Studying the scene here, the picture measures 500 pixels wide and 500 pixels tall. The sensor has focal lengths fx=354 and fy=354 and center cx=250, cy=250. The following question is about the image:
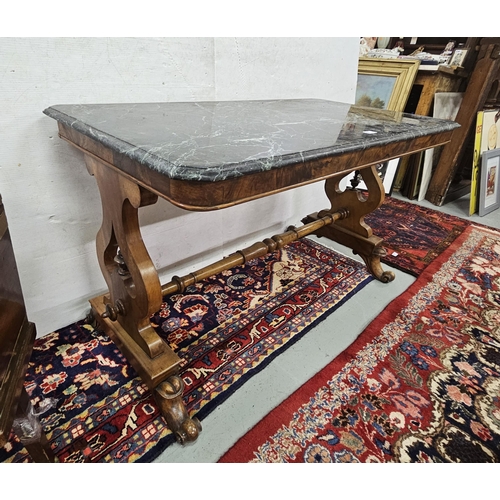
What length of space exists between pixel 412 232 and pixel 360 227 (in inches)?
31.4

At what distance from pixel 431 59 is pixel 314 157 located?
2903 millimetres

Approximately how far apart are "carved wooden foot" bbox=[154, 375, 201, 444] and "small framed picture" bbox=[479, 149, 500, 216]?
281 cm

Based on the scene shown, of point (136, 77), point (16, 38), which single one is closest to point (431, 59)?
point (136, 77)

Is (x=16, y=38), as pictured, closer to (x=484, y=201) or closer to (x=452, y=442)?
(x=452, y=442)

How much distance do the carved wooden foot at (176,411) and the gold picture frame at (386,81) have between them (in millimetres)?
2870

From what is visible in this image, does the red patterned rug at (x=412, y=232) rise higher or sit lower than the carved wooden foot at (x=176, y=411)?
lower

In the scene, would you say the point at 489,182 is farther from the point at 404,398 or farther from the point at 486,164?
the point at 404,398

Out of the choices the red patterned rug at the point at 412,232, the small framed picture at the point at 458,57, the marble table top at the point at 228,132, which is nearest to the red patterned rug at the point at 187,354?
the red patterned rug at the point at 412,232

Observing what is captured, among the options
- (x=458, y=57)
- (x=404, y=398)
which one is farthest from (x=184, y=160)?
(x=458, y=57)

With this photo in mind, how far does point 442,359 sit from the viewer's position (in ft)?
4.58

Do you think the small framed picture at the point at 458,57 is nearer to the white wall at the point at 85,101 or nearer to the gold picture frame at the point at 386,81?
the gold picture frame at the point at 386,81

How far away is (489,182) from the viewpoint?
290 cm

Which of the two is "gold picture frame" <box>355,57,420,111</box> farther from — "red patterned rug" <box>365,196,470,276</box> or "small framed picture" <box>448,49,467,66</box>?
"red patterned rug" <box>365,196,470,276</box>

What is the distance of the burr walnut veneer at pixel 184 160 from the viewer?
69cm
